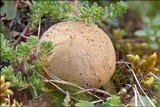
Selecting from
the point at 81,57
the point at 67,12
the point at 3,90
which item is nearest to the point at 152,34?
the point at 67,12

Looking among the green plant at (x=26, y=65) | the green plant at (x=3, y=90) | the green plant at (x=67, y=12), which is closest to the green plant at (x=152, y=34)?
the green plant at (x=67, y=12)

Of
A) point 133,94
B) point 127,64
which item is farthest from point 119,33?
point 133,94

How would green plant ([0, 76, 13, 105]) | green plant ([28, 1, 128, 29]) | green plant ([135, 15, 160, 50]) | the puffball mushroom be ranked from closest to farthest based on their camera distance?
green plant ([0, 76, 13, 105]) → the puffball mushroom → green plant ([28, 1, 128, 29]) → green plant ([135, 15, 160, 50])

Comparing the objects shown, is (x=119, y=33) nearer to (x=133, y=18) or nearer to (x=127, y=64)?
(x=133, y=18)

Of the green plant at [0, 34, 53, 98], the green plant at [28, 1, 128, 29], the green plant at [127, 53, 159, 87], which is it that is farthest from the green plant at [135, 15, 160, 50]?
the green plant at [0, 34, 53, 98]

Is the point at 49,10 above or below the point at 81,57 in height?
above

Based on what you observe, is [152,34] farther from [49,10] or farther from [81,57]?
[81,57]

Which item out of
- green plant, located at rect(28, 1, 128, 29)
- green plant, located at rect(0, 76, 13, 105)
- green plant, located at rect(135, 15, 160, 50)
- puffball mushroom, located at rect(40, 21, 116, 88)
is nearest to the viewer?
green plant, located at rect(0, 76, 13, 105)

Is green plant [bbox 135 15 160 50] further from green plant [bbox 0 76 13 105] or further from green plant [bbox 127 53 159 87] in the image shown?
green plant [bbox 0 76 13 105]
